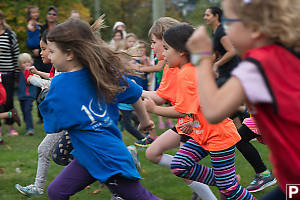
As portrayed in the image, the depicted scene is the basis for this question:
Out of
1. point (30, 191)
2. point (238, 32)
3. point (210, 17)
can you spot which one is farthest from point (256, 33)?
point (210, 17)

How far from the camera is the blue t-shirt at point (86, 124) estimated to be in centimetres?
321

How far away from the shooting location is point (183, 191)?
509cm

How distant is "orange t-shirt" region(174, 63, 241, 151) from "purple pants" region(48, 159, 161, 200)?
849 millimetres

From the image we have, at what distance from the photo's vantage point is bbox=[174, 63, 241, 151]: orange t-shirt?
3.78 meters

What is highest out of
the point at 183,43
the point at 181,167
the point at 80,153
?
the point at 183,43

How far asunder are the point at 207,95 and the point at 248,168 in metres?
4.00

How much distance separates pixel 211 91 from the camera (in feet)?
7.16

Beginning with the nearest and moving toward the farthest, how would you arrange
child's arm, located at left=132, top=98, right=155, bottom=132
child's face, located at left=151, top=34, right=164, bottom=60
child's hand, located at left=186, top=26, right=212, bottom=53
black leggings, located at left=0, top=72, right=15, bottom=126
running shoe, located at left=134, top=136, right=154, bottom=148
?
child's hand, located at left=186, top=26, right=212, bottom=53 → child's arm, located at left=132, top=98, right=155, bottom=132 → child's face, located at left=151, top=34, right=164, bottom=60 → running shoe, located at left=134, top=136, right=154, bottom=148 → black leggings, located at left=0, top=72, right=15, bottom=126

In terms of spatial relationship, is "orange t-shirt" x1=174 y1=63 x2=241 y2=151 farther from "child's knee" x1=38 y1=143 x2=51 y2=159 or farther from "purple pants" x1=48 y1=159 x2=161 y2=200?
"child's knee" x1=38 y1=143 x2=51 y2=159

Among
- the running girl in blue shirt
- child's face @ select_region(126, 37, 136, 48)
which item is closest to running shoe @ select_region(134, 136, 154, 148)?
child's face @ select_region(126, 37, 136, 48)

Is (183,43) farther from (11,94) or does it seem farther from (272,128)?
(11,94)

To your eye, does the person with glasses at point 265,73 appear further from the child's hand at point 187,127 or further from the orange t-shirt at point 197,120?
the child's hand at point 187,127

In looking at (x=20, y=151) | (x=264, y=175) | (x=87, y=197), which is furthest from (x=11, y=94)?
(x=264, y=175)

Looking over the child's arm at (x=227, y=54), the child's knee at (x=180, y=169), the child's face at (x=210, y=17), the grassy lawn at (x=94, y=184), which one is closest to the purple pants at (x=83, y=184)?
the child's knee at (x=180, y=169)
